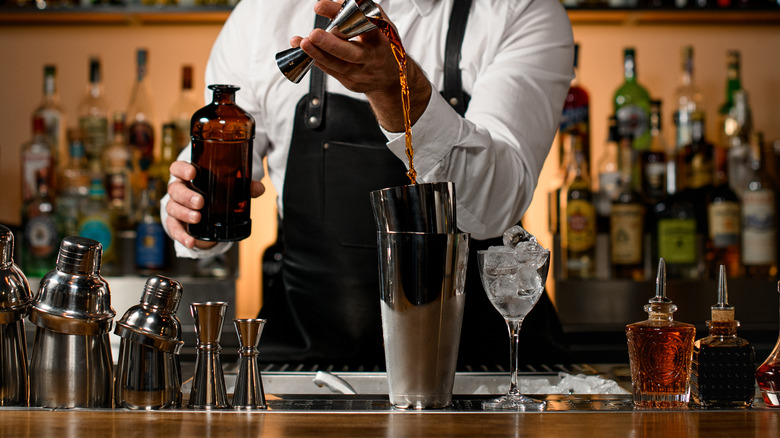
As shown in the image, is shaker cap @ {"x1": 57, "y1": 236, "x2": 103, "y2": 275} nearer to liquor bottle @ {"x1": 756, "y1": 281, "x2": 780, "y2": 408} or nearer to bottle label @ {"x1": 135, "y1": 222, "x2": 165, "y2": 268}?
liquor bottle @ {"x1": 756, "y1": 281, "x2": 780, "y2": 408}

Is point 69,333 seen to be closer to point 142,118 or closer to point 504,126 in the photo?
point 504,126

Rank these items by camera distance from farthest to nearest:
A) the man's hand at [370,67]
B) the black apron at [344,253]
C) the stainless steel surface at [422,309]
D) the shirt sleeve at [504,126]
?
the black apron at [344,253] < the shirt sleeve at [504,126] < the man's hand at [370,67] < the stainless steel surface at [422,309]

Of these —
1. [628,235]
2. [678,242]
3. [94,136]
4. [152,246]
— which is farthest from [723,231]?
[94,136]

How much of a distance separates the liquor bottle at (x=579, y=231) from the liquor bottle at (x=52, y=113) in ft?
4.37

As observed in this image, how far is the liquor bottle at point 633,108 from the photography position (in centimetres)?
232

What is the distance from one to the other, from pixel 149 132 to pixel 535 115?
1.24 m

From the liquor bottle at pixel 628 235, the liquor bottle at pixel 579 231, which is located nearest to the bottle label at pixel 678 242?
the liquor bottle at pixel 628 235

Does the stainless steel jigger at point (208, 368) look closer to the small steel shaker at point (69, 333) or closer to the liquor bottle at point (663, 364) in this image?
the small steel shaker at point (69, 333)

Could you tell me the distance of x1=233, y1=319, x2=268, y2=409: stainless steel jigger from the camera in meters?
0.84

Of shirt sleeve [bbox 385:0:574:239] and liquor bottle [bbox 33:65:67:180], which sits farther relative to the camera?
liquor bottle [bbox 33:65:67:180]

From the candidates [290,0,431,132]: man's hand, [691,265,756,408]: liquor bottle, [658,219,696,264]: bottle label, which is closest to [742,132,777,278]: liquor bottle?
[658,219,696,264]: bottle label

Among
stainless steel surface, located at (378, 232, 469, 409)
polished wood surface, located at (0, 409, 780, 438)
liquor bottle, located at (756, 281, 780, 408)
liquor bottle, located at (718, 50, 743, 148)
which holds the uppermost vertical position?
liquor bottle, located at (718, 50, 743, 148)

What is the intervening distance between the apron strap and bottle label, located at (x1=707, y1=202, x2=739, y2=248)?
960 millimetres

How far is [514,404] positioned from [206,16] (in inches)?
A: 69.3
